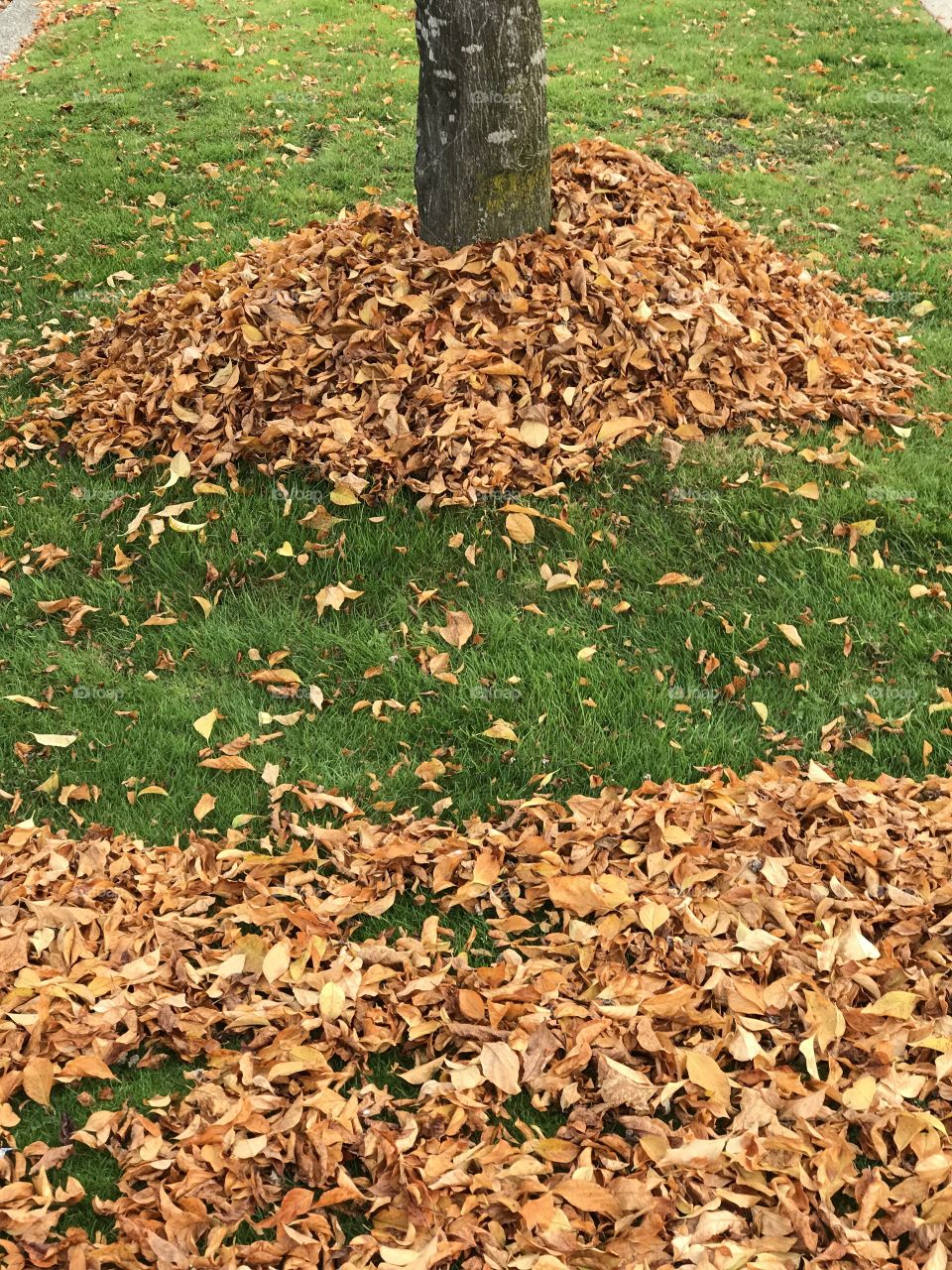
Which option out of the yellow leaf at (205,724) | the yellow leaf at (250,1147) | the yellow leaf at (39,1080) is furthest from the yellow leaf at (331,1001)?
the yellow leaf at (205,724)

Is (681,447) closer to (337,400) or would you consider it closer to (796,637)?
(796,637)

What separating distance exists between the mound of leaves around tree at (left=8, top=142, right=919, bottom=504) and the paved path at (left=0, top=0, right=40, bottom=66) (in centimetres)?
868

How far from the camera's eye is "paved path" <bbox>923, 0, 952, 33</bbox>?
36.8 ft

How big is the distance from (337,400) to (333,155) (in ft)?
14.3

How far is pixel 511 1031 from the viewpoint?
307 centimetres

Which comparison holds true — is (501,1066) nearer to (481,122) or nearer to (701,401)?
A: (701,401)

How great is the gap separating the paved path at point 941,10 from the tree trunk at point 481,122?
7.83 m

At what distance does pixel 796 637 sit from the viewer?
4.54 meters

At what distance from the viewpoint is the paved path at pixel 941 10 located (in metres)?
11.2

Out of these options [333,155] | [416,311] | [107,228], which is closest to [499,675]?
[416,311]

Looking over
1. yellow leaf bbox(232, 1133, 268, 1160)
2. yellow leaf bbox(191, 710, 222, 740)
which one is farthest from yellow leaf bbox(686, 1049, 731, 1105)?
yellow leaf bbox(191, 710, 222, 740)

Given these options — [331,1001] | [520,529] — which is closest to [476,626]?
[520,529]

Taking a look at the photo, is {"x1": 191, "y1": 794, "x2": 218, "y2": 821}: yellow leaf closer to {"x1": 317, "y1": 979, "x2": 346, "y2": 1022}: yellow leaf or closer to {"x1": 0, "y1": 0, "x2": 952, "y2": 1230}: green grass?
{"x1": 0, "y1": 0, "x2": 952, "y2": 1230}: green grass

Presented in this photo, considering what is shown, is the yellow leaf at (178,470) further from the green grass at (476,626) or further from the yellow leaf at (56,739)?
the yellow leaf at (56,739)
